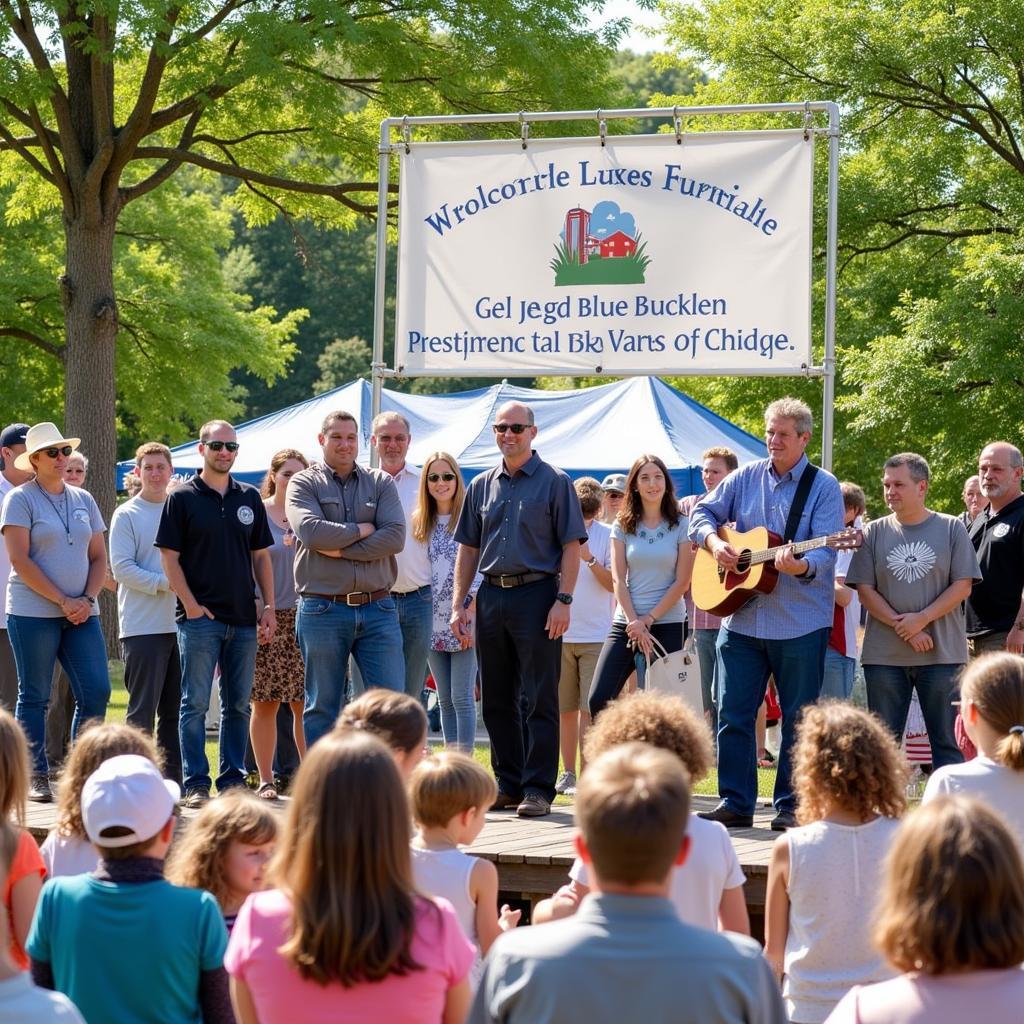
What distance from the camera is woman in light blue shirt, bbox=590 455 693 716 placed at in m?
8.54

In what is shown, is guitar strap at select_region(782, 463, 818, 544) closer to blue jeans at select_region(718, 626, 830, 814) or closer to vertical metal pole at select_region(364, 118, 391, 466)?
blue jeans at select_region(718, 626, 830, 814)

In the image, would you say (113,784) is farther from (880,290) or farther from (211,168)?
(880,290)

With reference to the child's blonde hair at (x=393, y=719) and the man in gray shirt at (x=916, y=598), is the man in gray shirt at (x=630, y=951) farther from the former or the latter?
the man in gray shirt at (x=916, y=598)

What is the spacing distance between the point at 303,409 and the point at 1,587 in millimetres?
11827

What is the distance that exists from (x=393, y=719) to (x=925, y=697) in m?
4.21

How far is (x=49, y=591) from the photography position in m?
8.07

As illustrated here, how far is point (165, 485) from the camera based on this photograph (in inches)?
344

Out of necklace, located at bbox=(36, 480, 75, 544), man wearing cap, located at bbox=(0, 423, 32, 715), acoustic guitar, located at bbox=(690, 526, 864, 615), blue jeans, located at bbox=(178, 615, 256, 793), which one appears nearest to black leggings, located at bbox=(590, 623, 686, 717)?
acoustic guitar, located at bbox=(690, 526, 864, 615)

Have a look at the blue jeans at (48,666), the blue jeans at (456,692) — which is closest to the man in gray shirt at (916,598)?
the blue jeans at (456,692)

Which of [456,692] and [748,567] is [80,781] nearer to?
[748,567]

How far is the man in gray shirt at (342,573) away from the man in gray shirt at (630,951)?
5.25 metres

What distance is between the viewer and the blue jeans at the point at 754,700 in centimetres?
731

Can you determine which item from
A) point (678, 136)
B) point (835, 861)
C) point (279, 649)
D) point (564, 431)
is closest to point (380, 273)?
point (678, 136)

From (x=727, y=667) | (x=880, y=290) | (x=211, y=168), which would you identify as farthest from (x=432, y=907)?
(x=880, y=290)
